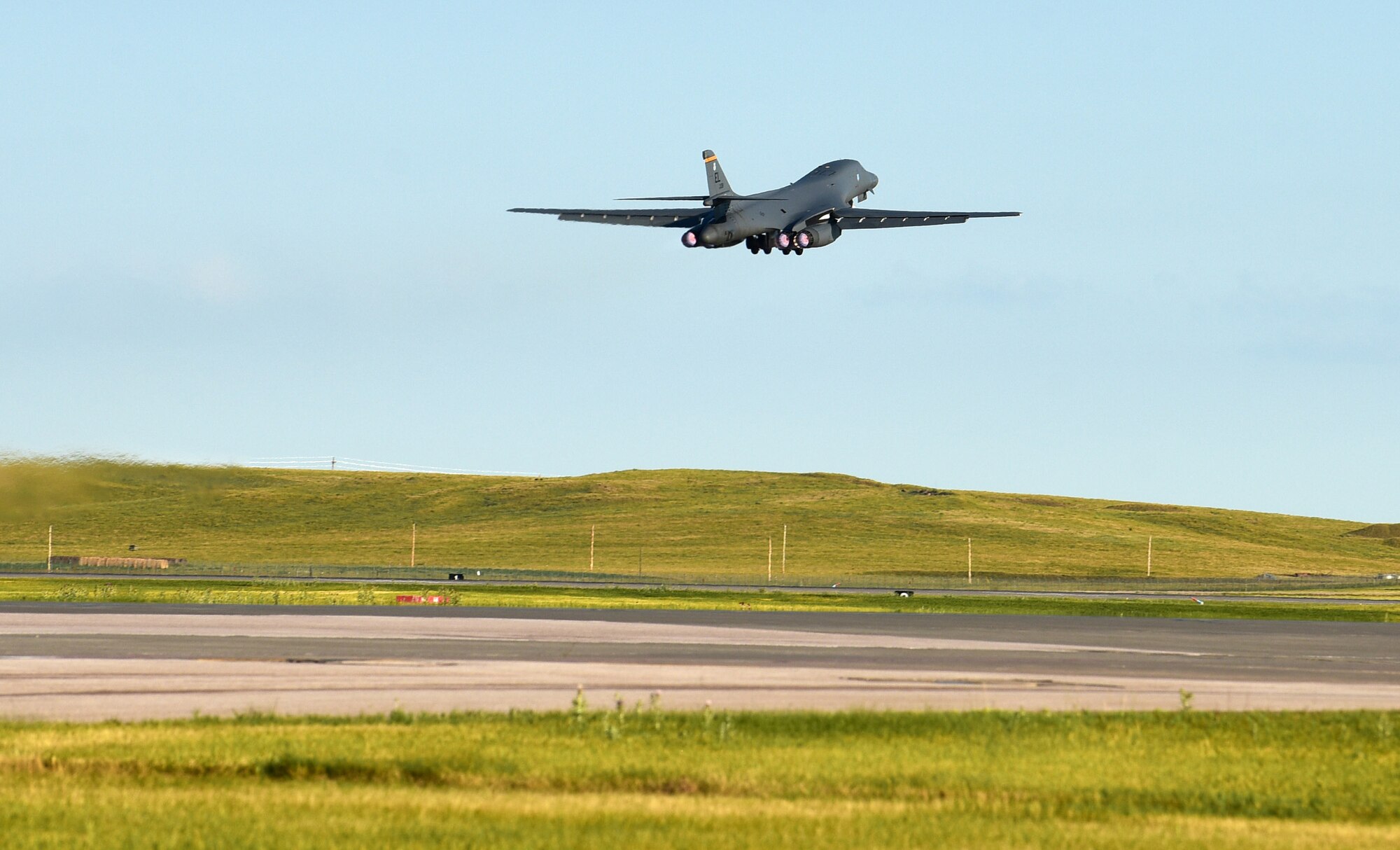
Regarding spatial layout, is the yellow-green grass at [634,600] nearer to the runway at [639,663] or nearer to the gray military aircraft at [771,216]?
the runway at [639,663]

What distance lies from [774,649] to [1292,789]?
65.7ft

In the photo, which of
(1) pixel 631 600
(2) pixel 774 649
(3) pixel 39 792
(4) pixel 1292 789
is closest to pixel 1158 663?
(2) pixel 774 649

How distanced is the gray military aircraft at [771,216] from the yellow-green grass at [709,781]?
44.4 meters

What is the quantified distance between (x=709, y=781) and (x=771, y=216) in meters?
51.7

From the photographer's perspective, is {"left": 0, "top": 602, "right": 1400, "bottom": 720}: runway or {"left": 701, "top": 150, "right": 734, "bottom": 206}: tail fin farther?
{"left": 701, "top": 150, "right": 734, "bottom": 206}: tail fin

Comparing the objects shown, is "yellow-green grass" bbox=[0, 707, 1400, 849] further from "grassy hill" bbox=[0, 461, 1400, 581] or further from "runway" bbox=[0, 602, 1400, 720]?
"grassy hill" bbox=[0, 461, 1400, 581]

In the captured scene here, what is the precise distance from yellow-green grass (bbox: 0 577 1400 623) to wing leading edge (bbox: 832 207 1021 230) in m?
18.4

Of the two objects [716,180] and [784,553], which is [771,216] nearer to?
[716,180]

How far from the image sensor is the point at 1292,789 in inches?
727

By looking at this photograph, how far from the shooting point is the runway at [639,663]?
2609 cm

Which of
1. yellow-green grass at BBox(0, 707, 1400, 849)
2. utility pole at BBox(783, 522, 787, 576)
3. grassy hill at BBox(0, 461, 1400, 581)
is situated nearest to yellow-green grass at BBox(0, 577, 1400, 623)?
yellow-green grass at BBox(0, 707, 1400, 849)

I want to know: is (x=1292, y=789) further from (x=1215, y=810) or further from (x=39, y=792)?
(x=39, y=792)

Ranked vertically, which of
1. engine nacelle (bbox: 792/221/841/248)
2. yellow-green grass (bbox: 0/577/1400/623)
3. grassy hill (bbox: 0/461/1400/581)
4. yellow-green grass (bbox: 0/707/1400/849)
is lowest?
yellow-green grass (bbox: 0/577/1400/623)

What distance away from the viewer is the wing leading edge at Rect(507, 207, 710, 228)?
65875 millimetres
